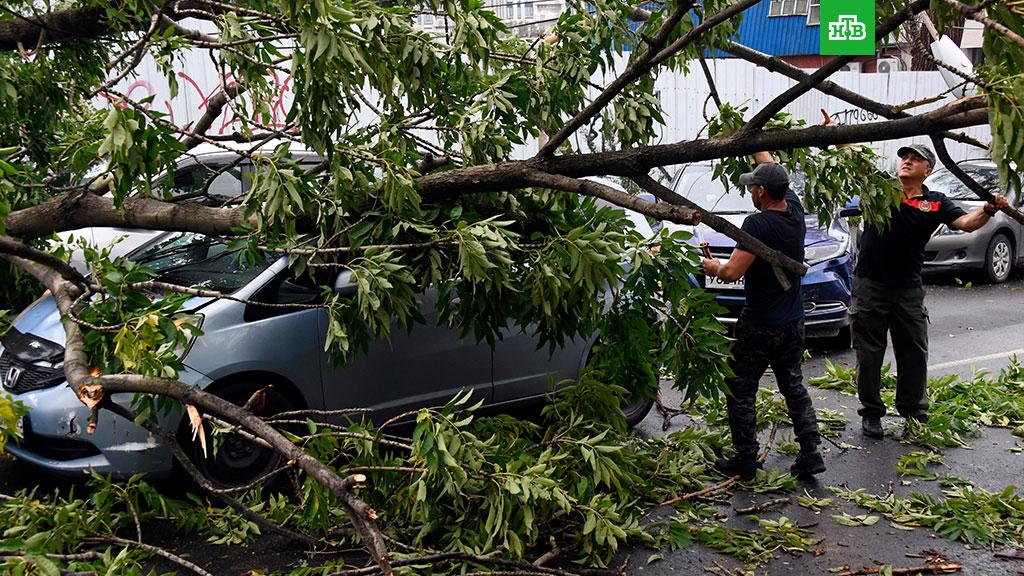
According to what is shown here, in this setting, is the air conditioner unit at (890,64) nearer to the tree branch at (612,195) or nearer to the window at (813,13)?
the window at (813,13)

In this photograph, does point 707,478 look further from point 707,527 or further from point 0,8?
point 0,8

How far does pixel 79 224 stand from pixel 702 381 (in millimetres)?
3696

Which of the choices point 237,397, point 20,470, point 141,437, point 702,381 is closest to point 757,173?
point 702,381

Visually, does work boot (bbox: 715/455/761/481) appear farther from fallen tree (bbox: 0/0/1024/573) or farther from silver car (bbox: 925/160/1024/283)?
silver car (bbox: 925/160/1024/283)

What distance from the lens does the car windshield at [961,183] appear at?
1448 cm

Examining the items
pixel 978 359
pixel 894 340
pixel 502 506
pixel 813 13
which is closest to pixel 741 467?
pixel 894 340

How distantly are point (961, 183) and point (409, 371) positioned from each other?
38.3ft

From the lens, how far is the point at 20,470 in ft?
21.8

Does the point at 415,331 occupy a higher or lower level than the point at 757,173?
lower

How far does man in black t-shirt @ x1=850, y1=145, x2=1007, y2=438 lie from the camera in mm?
7246

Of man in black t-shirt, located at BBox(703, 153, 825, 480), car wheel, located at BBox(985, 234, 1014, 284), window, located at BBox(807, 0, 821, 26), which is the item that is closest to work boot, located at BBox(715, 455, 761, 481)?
man in black t-shirt, located at BBox(703, 153, 825, 480)

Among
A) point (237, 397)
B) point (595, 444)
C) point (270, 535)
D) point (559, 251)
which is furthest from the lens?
point (237, 397)

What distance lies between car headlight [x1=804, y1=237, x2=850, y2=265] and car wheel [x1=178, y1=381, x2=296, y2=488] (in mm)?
6004

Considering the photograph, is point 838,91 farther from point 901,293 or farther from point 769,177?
point 901,293
